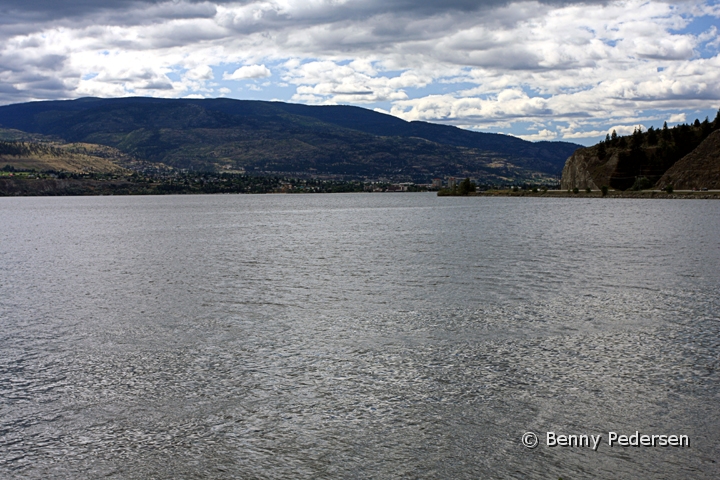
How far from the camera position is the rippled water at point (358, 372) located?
1602 centimetres

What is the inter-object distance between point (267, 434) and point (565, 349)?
1339 cm

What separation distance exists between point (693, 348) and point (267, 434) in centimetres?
1749

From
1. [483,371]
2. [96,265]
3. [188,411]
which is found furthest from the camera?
[96,265]

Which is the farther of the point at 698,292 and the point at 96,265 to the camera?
the point at 96,265

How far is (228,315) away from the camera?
3316 centimetres

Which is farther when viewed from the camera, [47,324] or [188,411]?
[47,324]

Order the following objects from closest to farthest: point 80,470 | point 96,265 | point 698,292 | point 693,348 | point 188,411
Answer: point 80,470, point 188,411, point 693,348, point 698,292, point 96,265

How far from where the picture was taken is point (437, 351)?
83.5 ft

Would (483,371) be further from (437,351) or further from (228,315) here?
(228,315)

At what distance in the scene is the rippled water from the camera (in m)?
16.0

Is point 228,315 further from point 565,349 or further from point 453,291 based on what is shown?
point 565,349

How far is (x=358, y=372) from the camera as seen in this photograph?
74.9ft

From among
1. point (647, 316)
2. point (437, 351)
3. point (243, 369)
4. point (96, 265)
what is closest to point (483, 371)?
point (437, 351)

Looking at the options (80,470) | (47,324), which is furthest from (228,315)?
(80,470)
